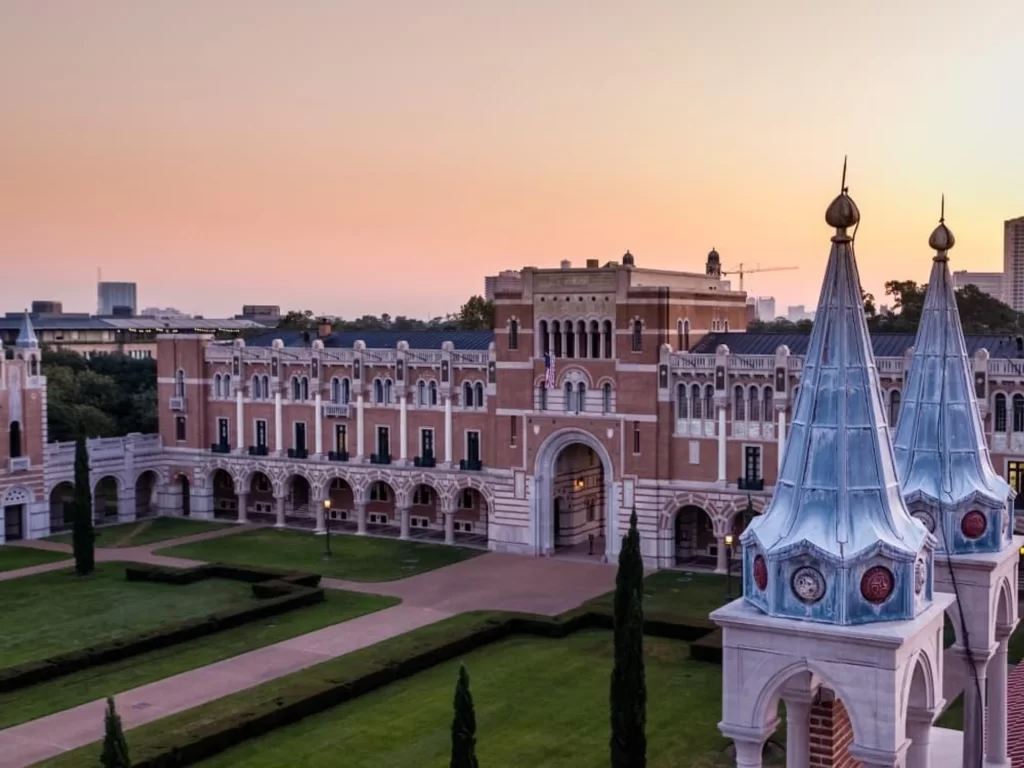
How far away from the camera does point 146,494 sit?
72938 millimetres

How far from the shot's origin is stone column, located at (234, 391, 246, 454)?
6800 cm

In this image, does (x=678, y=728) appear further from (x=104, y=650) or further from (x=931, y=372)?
(x=104, y=650)

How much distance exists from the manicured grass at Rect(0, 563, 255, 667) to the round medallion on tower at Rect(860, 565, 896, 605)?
32542 mm

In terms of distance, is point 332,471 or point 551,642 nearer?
point 551,642

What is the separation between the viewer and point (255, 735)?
3222 centimetres

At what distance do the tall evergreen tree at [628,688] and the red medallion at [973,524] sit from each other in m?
8.52

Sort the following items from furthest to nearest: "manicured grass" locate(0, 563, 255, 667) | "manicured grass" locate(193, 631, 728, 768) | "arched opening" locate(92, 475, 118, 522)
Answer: "arched opening" locate(92, 475, 118, 522) < "manicured grass" locate(0, 563, 255, 667) < "manicured grass" locate(193, 631, 728, 768)

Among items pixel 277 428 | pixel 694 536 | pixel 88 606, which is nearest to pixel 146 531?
pixel 277 428

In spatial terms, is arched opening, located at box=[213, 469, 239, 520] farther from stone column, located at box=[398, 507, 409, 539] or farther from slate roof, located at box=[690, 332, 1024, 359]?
slate roof, located at box=[690, 332, 1024, 359]

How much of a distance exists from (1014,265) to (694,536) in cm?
8656

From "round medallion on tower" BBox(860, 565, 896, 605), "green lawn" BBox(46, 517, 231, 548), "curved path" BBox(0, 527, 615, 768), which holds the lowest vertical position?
"curved path" BBox(0, 527, 615, 768)

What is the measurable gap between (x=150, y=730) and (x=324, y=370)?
34.6 meters

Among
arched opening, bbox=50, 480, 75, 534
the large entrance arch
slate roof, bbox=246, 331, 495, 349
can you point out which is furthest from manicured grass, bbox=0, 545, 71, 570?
the large entrance arch

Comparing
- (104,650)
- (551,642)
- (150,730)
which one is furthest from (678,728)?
(104,650)
